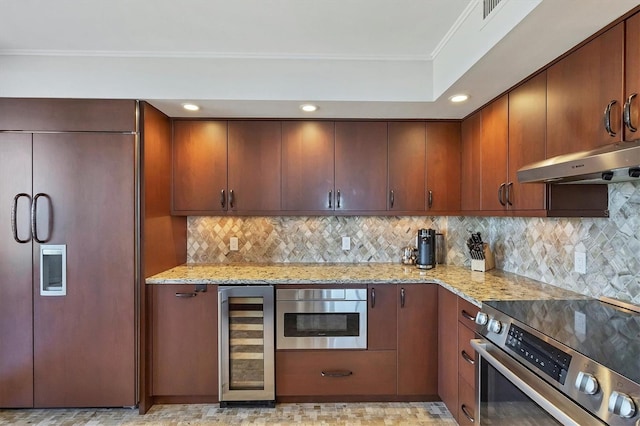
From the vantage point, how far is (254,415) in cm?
246

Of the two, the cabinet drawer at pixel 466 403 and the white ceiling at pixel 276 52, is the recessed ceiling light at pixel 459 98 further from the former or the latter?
the cabinet drawer at pixel 466 403

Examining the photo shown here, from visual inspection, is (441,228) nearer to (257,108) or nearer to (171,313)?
(257,108)

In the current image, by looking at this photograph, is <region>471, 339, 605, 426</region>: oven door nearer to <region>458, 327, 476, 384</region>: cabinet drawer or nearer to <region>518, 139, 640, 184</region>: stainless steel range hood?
<region>458, 327, 476, 384</region>: cabinet drawer

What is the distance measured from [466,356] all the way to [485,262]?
93 centimetres

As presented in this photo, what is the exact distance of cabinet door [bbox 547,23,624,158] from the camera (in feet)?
4.89

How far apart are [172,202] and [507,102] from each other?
2.55 meters

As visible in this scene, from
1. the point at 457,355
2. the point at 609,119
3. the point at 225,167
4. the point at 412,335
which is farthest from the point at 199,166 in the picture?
the point at 609,119

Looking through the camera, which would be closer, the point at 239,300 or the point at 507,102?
the point at 507,102

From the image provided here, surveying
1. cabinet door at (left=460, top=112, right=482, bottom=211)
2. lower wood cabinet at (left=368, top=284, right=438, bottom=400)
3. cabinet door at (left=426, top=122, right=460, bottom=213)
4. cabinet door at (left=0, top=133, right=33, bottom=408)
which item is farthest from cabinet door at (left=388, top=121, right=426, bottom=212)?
cabinet door at (left=0, top=133, right=33, bottom=408)

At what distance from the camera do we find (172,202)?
9.62 ft

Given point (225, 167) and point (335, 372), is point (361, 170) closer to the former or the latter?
point (225, 167)

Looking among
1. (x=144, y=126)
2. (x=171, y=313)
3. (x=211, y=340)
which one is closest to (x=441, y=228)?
(x=211, y=340)

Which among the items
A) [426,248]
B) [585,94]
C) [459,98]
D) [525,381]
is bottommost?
[525,381]

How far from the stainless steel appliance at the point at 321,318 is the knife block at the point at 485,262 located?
3.13ft
